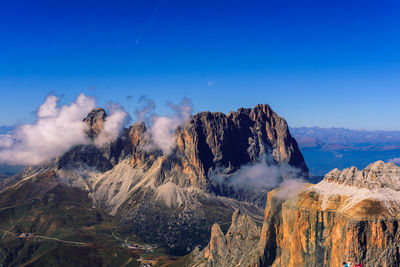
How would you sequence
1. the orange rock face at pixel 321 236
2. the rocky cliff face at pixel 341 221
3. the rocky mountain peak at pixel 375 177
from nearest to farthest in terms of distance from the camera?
the orange rock face at pixel 321 236
the rocky cliff face at pixel 341 221
the rocky mountain peak at pixel 375 177

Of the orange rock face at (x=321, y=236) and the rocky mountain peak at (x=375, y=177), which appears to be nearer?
the orange rock face at (x=321, y=236)

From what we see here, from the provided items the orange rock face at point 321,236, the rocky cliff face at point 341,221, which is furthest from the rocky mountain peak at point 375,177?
the orange rock face at point 321,236

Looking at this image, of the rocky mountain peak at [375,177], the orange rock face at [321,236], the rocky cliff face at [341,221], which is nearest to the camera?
the orange rock face at [321,236]

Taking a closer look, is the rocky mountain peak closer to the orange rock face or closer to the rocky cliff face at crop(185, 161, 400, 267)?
the rocky cliff face at crop(185, 161, 400, 267)

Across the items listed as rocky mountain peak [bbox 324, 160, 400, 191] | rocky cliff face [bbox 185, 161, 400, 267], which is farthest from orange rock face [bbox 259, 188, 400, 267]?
rocky mountain peak [bbox 324, 160, 400, 191]

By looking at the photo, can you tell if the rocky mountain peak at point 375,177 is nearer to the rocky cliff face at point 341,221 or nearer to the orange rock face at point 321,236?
the rocky cliff face at point 341,221

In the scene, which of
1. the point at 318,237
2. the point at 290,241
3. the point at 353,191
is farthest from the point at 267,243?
the point at 353,191

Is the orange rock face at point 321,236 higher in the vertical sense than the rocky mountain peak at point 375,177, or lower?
lower

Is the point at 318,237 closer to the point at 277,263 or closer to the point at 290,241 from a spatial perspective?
the point at 290,241
